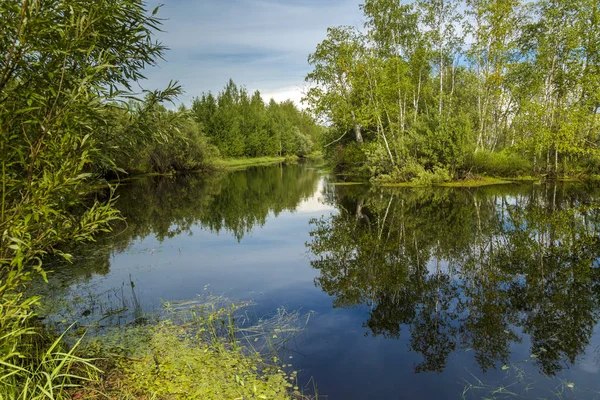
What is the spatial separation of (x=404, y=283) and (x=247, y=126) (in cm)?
8270

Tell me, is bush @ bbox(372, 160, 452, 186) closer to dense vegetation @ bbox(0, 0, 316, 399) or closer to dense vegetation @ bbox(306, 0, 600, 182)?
dense vegetation @ bbox(306, 0, 600, 182)

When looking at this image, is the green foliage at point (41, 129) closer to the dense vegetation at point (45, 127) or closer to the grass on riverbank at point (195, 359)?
the dense vegetation at point (45, 127)

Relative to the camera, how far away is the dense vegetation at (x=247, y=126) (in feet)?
255

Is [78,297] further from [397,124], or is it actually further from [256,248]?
[397,124]

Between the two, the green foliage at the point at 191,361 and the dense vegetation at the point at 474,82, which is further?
the dense vegetation at the point at 474,82

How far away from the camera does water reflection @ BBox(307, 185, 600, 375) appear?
6.86 metres

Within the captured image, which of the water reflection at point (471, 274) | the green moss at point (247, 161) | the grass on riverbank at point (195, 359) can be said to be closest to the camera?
the grass on riverbank at point (195, 359)

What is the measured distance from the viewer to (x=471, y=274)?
10195mm

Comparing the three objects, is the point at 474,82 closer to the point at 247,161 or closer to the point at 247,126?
the point at 247,161

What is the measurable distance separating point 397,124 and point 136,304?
85.2ft

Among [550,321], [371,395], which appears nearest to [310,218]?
[550,321]

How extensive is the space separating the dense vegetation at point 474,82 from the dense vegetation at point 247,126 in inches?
1480

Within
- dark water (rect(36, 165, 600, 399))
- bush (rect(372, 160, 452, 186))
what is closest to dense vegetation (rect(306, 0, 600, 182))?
bush (rect(372, 160, 452, 186))

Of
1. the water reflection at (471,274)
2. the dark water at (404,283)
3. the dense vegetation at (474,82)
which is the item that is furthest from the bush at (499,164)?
the water reflection at (471,274)
